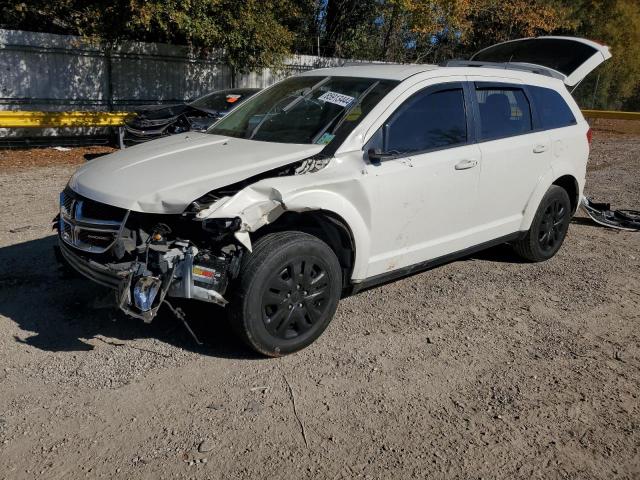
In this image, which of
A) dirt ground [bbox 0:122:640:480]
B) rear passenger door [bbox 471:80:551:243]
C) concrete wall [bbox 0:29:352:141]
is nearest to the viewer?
dirt ground [bbox 0:122:640:480]

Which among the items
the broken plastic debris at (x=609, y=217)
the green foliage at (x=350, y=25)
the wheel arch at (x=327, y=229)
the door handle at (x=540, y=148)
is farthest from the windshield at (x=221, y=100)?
the wheel arch at (x=327, y=229)

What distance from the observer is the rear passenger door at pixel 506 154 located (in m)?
4.93

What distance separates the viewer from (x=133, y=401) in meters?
3.42

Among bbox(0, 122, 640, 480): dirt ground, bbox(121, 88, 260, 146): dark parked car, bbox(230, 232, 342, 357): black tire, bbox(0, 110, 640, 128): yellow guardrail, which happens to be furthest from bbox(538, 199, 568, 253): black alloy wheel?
bbox(0, 110, 640, 128): yellow guardrail

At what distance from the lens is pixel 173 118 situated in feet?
39.8

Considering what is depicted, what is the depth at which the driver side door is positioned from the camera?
13.9ft

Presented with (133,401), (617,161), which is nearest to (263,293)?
(133,401)

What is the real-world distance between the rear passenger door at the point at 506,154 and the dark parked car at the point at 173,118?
24.4ft

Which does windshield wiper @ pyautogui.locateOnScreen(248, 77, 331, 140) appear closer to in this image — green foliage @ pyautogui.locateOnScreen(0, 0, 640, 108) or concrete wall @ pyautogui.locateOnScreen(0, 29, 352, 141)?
green foliage @ pyautogui.locateOnScreen(0, 0, 640, 108)

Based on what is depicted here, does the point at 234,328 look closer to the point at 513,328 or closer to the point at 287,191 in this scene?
the point at 287,191

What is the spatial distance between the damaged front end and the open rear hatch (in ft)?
13.7

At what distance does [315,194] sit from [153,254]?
1.05m

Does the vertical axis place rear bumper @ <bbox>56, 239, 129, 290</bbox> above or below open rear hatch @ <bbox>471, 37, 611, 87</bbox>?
below

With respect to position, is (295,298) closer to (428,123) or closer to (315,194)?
(315,194)
